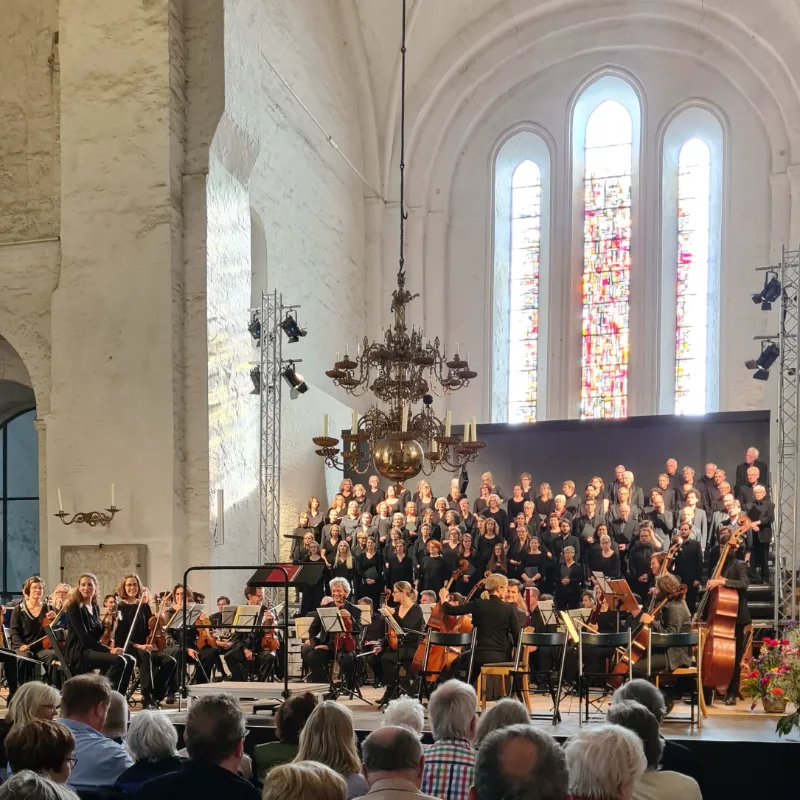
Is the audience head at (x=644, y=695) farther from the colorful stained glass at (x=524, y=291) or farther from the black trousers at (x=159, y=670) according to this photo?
the colorful stained glass at (x=524, y=291)

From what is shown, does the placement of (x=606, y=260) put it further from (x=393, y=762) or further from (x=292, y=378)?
(x=393, y=762)

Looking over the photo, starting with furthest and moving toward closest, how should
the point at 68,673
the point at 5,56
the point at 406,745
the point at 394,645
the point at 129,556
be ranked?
1. the point at 5,56
2. the point at 129,556
3. the point at 394,645
4. the point at 68,673
5. the point at 406,745

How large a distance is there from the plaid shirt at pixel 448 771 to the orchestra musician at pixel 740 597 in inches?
263

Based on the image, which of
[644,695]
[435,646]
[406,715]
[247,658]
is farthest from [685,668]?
[406,715]

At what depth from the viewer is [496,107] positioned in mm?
24000

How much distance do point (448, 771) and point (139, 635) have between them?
301 inches

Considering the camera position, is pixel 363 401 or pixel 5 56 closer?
pixel 5 56

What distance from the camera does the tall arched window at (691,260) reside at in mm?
21859

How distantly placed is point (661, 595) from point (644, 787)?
627 cm

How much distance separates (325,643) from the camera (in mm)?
12117

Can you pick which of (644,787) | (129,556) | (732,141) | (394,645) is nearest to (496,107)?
(732,141)

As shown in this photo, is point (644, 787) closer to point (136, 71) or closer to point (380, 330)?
point (136, 71)

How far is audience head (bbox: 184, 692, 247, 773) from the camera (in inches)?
156

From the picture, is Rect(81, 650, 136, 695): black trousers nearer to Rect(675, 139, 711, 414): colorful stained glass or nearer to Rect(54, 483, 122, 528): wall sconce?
Rect(54, 483, 122, 528): wall sconce
